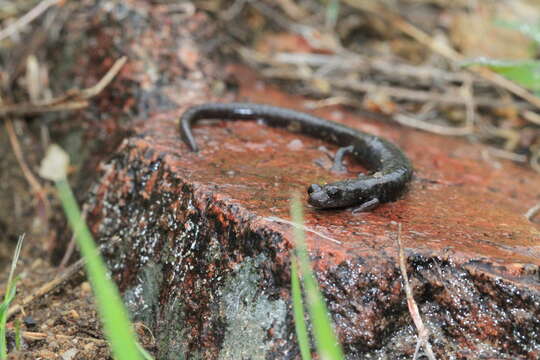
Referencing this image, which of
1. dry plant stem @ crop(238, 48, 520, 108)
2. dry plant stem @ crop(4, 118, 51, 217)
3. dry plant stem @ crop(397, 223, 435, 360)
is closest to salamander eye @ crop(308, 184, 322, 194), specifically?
dry plant stem @ crop(397, 223, 435, 360)

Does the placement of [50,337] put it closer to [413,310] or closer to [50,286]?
[50,286]

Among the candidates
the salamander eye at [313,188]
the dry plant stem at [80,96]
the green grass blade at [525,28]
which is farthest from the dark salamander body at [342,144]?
the green grass blade at [525,28]

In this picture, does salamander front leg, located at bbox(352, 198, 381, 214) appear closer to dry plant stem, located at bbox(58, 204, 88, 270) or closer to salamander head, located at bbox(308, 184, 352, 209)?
salamander head, located at bbox(308, 184, 352, 209)

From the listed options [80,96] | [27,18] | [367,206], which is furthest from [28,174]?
[367,206]

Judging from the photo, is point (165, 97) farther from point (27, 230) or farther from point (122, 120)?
point (27, 230)

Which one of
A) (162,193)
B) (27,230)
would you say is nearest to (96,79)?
(27,230)

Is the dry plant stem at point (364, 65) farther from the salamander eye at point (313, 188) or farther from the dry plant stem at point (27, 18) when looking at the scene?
the salamander eye at point (313, 188)

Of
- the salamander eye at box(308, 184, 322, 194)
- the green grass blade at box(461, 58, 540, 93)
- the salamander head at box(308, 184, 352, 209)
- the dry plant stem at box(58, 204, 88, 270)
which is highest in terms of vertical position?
the green grass blade at box(461, 58, 540, 93)
